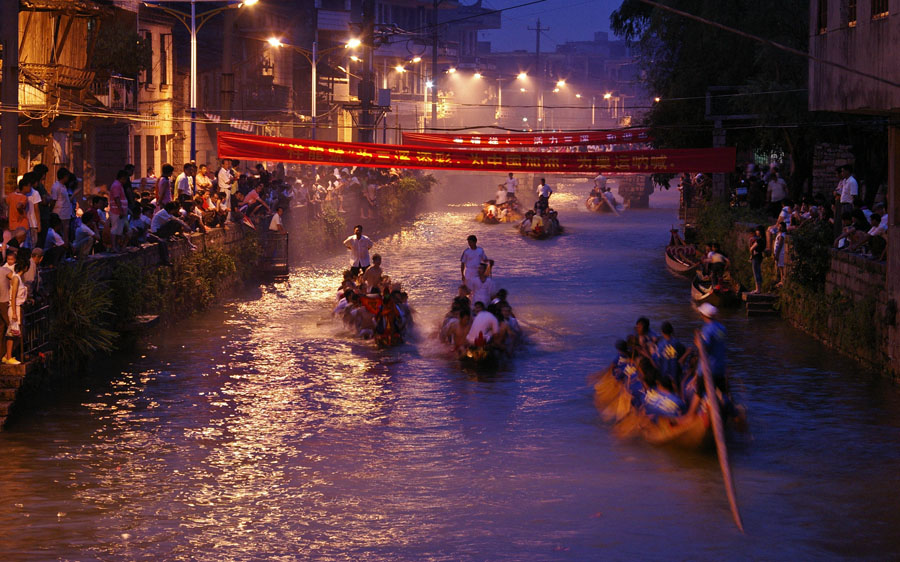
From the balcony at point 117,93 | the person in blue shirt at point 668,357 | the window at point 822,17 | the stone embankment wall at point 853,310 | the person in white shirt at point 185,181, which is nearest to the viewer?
the person in blue shirt at point 668,357

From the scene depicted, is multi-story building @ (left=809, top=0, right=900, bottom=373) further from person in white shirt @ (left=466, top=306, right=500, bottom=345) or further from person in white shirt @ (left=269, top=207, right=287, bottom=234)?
person in white shirt @ (left=269, top=207, right=287, bottom=234)

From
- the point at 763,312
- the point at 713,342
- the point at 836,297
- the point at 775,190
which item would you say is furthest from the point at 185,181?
the point at 713,342

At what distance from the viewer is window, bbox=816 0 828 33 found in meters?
23.1

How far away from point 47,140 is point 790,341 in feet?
68.4

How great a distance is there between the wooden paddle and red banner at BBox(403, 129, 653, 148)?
2001 cm

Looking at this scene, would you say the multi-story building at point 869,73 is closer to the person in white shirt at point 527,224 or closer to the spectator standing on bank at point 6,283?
the spectator standing on bank at point 6,283

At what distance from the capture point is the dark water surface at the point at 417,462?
13500 millimetres

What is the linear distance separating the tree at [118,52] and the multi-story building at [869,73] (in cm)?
2156

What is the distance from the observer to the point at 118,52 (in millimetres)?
36594

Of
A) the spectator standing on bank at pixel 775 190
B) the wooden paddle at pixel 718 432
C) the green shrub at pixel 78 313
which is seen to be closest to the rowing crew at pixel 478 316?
the green shrub at pixel 78 313

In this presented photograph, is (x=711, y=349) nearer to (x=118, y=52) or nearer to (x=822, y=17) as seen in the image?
(x=822, y=17)

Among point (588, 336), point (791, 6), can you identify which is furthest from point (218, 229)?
point (791, 6)

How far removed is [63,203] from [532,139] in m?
18.7

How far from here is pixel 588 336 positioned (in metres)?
27.3
